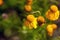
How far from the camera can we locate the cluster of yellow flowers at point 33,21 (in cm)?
139

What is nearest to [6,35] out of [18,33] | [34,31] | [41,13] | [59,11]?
[18,33]

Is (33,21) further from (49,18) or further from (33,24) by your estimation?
(49,18)

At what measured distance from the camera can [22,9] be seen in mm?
1478

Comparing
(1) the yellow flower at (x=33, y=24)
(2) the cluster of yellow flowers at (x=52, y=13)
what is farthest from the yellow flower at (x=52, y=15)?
(1) the yellow flower at (x=33, y=24)

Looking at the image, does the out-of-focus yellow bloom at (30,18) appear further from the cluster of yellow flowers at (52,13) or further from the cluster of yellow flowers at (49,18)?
the cluster of yellow flowers at (52,13)

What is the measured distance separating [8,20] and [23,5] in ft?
0.52

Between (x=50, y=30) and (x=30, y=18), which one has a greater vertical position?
(x=30, y=18)

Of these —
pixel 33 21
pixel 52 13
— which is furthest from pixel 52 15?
pixel 33 21

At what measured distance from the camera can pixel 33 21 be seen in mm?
1398

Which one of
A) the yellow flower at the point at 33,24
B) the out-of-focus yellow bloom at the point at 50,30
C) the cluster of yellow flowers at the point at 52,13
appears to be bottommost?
the out-of-focus yellow bloom at the point at 50,30

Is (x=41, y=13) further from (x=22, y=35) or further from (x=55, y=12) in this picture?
(x=22, y=35)

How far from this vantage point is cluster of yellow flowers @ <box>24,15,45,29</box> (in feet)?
4.56

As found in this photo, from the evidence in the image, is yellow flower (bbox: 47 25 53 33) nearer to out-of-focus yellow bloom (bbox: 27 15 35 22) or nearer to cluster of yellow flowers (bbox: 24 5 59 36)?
cluster of yellow flowers (bbox: 24 5 59 36)

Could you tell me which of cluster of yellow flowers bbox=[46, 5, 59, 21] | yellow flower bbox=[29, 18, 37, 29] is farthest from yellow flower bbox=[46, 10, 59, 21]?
yellow flower bbox=[29, 18, 37, 29]
